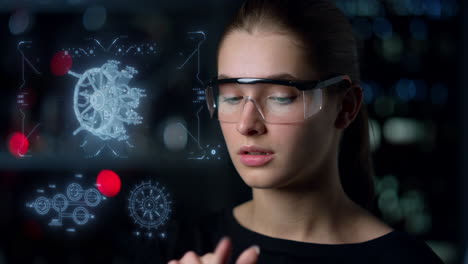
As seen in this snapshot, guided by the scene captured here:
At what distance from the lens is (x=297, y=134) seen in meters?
1.12

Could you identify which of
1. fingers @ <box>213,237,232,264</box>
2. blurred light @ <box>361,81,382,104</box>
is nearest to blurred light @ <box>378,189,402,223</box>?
blurred light @ <box>361,81,382,104</box>

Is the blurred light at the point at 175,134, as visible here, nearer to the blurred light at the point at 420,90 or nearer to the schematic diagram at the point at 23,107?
the schematic diagram at the point at 23,107

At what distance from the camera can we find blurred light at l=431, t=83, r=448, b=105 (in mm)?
1360

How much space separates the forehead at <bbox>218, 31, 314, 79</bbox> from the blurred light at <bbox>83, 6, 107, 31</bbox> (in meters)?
0.48

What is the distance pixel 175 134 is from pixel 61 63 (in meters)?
0.36

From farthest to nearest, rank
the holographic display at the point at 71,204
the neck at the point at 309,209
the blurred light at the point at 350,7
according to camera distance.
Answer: the holographic display at the point at 71,204
the blurred light at the point at 350,7
the neck at the point at 309,209

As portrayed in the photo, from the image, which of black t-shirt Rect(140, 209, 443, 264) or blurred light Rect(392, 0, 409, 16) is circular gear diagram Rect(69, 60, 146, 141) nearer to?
black t-shirt Rect(140, 209, 443, 264)

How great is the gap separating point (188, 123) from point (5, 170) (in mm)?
539

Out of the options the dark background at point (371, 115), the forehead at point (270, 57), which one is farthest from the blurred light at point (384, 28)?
the forehead at point (270, 57)

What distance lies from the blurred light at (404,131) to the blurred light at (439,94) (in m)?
0.07

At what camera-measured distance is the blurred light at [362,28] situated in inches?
53.3

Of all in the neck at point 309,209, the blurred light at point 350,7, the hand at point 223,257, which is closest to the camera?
the hand at point 223,257

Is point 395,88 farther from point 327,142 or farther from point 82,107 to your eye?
point 82,107

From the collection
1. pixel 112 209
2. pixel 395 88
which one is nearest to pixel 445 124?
pixel 395 88
